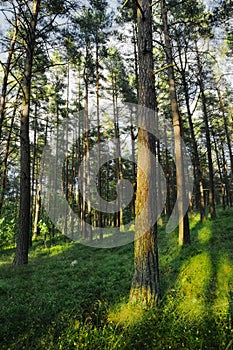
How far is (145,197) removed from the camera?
5.10 m

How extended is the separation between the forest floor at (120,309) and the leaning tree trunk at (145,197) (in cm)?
38

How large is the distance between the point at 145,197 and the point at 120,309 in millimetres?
2265

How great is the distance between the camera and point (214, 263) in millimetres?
6355

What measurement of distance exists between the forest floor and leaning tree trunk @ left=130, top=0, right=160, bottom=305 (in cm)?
38

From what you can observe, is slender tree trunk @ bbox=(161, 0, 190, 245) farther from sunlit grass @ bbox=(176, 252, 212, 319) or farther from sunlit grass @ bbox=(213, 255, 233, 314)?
sunlit grass @ bbox=(213, 255, 233, 314)

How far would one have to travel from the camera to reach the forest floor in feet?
10.9

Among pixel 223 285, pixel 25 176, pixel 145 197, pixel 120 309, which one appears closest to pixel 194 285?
pixel 223 285

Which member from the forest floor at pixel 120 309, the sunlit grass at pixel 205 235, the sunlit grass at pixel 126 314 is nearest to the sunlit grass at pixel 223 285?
the forest floor at pixel 120 309

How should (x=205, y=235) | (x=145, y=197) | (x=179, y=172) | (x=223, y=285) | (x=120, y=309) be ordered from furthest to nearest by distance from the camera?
(x=179, y=172), (x=205, y=235), (x=223, y=285), (x=145, y=197), (x=120, y=309)

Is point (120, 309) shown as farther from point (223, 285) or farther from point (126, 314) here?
point (223, 285)

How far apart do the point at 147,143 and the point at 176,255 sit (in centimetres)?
457

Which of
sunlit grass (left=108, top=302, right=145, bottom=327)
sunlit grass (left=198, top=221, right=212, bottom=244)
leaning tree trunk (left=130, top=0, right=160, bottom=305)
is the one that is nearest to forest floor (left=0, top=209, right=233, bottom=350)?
sunlit grass (left=108, top=302, right=145, bottom=327)

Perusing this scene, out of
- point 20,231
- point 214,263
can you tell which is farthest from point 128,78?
point 214,263

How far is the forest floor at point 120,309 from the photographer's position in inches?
130
